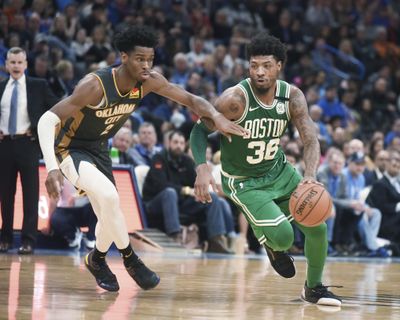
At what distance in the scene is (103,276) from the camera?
7.07m

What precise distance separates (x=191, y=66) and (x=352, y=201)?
4245 mm

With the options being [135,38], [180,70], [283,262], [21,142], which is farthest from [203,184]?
[180,70]

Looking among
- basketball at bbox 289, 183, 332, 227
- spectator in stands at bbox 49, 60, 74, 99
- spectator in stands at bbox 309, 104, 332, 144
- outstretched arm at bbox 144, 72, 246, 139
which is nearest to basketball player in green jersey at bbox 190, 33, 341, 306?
outstretched arm at bbox 144, 72, 246, 139

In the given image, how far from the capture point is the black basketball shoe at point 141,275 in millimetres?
6988

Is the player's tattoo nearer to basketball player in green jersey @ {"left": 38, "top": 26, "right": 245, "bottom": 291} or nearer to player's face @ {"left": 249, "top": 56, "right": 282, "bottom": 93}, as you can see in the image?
player's face @ {"left": 249, "top": 56, "right": 282, "bottom": 93}

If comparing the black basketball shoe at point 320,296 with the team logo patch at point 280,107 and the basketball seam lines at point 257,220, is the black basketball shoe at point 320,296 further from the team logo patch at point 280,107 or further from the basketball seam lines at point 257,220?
the team logo patch at point 280,107

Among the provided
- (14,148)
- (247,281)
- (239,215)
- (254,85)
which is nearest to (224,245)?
(239,215)

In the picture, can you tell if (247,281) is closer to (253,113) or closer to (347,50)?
(253,113)

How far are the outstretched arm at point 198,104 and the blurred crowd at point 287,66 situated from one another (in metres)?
5.28

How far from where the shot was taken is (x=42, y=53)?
13828 mm

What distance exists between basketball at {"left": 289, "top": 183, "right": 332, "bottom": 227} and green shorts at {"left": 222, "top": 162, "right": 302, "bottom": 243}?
336mm

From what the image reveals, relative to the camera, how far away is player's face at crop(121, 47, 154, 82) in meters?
7.00

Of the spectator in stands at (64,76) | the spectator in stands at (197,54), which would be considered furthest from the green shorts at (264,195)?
the spectator in stands at (197,54)

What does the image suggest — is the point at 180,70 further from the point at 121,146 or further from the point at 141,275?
the point at 141,275
